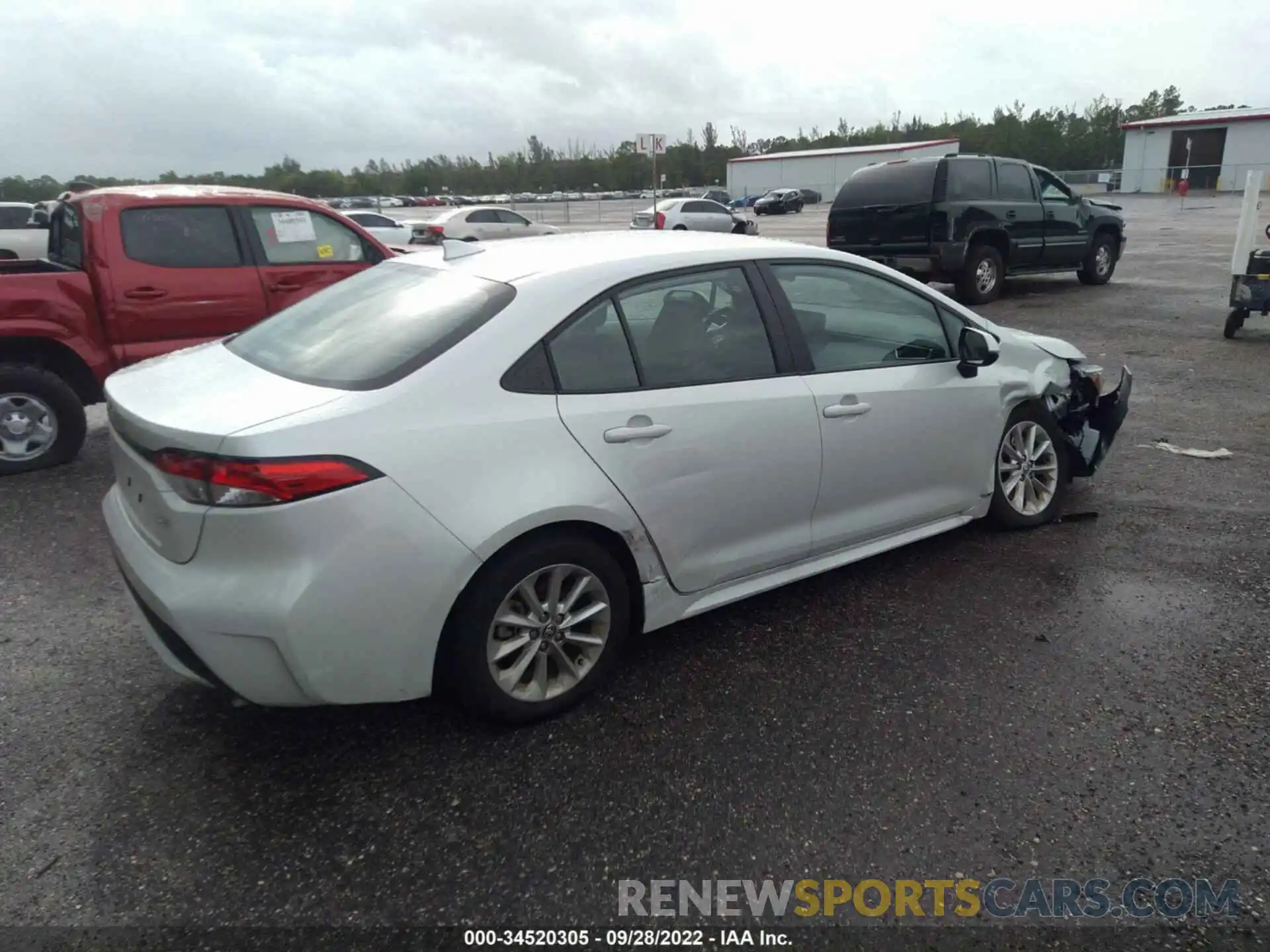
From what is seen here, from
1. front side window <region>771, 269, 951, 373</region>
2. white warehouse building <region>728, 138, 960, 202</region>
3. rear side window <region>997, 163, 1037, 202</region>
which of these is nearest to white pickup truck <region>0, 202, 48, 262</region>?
front side window <region>771, 269, 951, 373</region>

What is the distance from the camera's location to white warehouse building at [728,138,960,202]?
60.7 meters

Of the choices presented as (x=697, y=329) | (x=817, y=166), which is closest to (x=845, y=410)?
(x=697, y=329)

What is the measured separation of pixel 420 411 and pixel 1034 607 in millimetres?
2724

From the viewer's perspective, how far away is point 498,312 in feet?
9.83

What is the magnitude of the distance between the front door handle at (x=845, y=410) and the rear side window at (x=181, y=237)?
473 cm

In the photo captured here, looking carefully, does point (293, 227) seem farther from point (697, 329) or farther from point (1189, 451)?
point (1189, 451)

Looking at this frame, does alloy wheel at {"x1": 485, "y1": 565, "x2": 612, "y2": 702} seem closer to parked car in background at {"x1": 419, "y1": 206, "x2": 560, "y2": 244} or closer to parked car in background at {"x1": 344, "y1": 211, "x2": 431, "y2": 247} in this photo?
parked car in background at {"x1": 419, "y1": 206, "x2": 560, "y2": 244}

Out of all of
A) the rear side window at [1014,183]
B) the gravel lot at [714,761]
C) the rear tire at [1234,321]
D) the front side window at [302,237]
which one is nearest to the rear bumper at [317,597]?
the gravel lot at [714,761]

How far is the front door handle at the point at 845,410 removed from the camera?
3.59 meters

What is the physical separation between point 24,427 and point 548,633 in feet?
15.2

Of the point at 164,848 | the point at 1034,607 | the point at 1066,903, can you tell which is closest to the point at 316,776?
the point at 164,848

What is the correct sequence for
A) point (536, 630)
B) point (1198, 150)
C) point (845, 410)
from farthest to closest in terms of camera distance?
1. point (1198, 150)
2. point (845, 410)
3. point (536, 630)

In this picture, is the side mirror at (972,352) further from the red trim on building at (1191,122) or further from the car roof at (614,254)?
the red trim on building at (1191,122)

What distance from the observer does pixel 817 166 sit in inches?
2574
